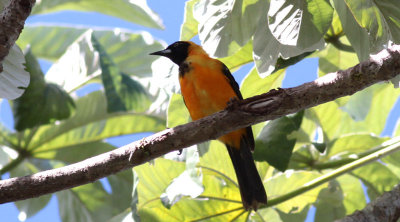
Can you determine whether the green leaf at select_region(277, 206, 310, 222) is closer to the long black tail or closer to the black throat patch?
the long black tail

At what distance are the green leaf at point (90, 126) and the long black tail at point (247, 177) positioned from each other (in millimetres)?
934

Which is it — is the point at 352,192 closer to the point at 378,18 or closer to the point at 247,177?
the point at 247,177

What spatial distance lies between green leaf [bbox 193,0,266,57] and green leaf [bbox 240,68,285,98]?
513 millimetres

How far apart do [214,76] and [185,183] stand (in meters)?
0.88

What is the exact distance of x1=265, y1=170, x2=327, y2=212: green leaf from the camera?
3.25 m

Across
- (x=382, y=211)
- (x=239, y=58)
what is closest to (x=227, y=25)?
(x=239, y=58)

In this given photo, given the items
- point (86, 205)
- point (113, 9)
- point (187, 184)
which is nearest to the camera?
point (187, 184)

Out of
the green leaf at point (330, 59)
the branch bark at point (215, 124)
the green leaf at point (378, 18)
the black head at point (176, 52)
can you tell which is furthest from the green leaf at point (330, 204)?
the black head at point (176, 52)

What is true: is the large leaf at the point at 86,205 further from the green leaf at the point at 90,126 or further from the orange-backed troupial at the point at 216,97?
the orange-backed troupial at the point at 216,97

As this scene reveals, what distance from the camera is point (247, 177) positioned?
3.21 metres

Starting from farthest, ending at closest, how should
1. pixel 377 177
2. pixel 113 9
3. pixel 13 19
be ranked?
pixel 113 9
pixel 377 177
pixel 13 19

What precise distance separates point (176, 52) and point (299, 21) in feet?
6.36

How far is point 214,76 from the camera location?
11.4ft

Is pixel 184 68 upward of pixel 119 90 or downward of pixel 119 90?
upward
